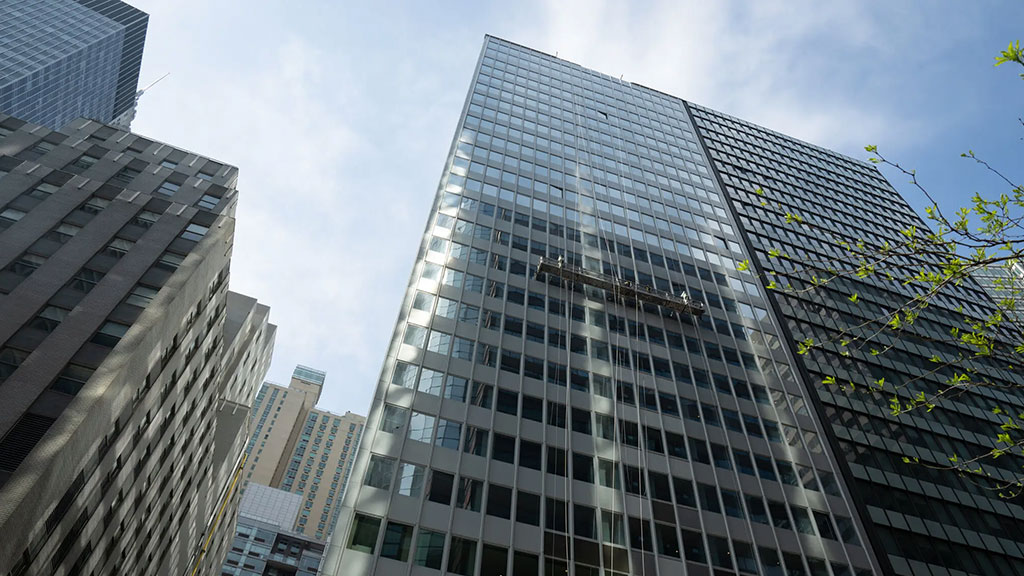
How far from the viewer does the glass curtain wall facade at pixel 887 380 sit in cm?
3600

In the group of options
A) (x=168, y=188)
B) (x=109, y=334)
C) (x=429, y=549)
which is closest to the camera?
(x=429, y=549)

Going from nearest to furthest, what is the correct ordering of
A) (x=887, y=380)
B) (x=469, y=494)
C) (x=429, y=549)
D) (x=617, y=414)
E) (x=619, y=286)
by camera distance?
1. (x=429, y=549)
2. (x=469, y=494)
3. (x=617, y=414)
4. (x=619, y=286)
5. (x=887, y=380)

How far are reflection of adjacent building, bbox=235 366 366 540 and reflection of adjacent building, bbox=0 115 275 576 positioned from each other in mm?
91269

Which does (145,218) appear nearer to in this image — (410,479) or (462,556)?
(410,479)

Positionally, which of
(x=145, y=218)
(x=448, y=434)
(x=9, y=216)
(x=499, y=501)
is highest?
(x=145, y=218)

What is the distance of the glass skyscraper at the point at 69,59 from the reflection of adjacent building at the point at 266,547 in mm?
84034

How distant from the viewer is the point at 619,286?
4206cm

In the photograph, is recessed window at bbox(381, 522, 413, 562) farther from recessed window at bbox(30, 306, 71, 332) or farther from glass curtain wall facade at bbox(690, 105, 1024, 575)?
glass curtain wall facade at bbox(690, 105, 1024, 575)

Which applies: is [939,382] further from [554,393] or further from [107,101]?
[107,101]

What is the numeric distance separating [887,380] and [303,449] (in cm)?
13105

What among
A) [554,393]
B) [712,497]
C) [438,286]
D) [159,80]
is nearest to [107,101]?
[159,80]

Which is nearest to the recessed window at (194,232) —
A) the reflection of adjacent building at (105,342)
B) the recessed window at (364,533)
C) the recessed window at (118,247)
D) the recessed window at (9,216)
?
the reflection of adjacent building at (105,342)

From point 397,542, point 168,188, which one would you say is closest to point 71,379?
point 397,542

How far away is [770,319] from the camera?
47094 mm
